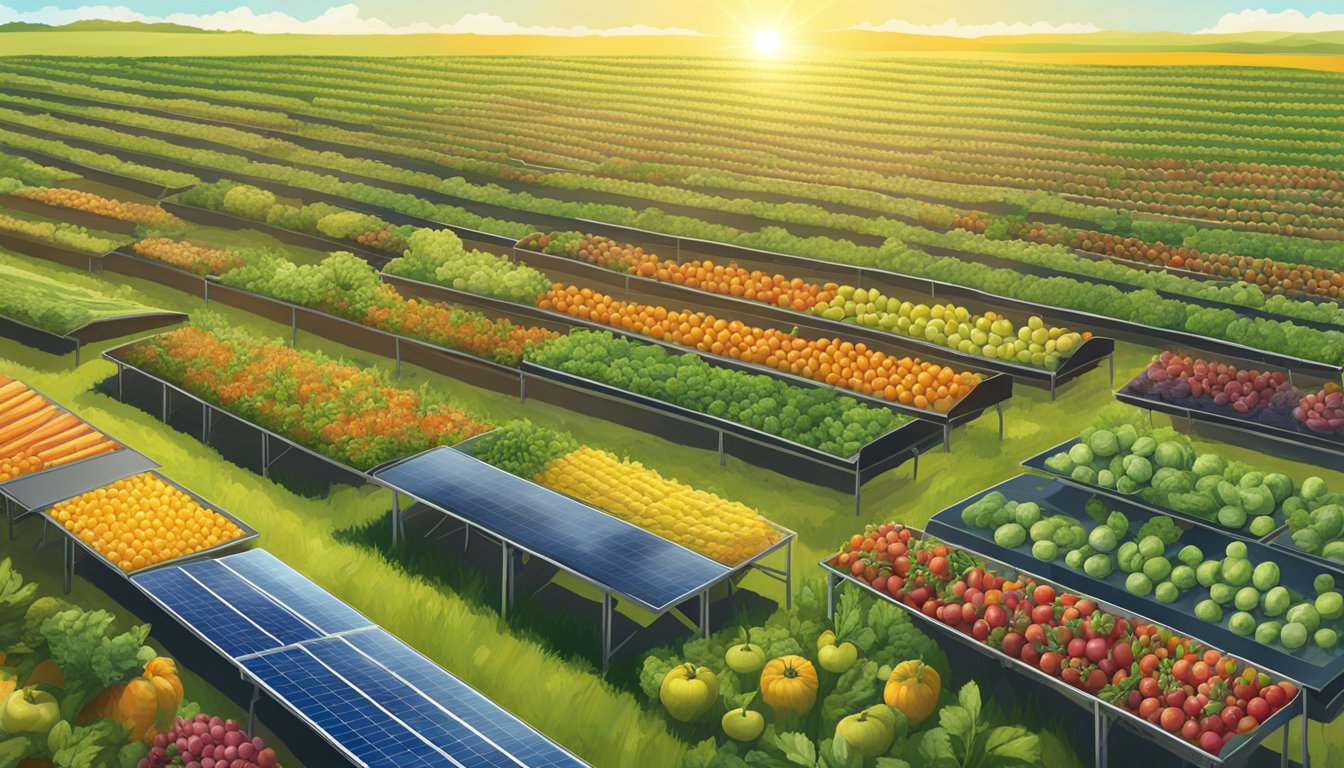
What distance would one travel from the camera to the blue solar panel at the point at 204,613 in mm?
7766

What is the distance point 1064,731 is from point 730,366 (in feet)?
20.2

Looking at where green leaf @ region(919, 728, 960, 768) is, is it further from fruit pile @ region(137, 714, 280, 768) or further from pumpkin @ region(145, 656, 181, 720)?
pumpkin @ region(145, 656, 181, 720)

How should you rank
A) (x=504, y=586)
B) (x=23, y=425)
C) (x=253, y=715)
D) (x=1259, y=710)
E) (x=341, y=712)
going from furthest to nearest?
1. (x=23, y=425)
2. (x=504, y=586)
3. (x=253, y=715)
4. (x=341, y=712)
5. (x=1259, y=710)

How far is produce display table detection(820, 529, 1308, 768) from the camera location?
6578 mm

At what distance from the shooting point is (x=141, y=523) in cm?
918

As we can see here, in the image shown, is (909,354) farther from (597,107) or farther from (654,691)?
(597,107)

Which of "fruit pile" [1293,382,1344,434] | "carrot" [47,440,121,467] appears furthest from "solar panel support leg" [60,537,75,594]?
"fruit pile" [1293,382,1344,434]

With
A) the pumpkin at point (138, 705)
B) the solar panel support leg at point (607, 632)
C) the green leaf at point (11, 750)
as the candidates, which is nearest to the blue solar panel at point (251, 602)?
the pumpkin at point (138, 705)

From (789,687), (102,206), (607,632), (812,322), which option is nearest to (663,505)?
(607,632)

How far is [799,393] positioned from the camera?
11.4 metres

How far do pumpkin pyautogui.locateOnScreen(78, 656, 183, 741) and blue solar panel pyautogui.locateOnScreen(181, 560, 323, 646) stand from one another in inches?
37.4

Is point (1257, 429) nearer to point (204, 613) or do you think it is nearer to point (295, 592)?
point (295, 592)

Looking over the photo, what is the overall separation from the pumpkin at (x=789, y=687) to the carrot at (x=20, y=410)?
745 cm

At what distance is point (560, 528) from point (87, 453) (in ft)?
14.0
